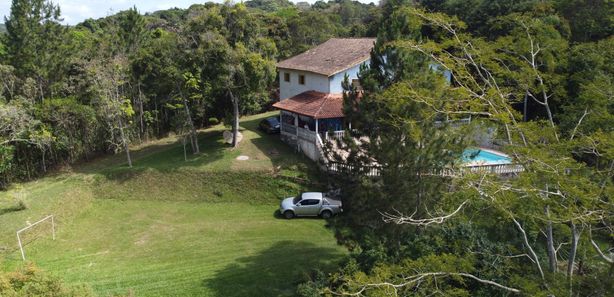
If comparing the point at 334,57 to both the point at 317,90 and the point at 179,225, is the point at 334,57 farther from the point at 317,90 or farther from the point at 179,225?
the point at 179,225

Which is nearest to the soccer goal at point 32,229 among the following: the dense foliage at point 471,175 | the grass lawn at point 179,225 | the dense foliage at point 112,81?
the grass lawn at point 179,225

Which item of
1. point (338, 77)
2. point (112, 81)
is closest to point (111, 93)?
point (112, 81)

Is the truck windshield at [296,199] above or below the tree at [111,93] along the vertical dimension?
below

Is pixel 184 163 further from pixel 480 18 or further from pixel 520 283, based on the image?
pixel 480 18

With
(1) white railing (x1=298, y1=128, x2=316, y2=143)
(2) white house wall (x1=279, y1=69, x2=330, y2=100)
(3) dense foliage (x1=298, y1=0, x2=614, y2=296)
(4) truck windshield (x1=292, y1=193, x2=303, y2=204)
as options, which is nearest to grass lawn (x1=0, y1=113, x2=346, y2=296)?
(4) truck windshield (x1=292, y1=193, x2=303, y2=204)

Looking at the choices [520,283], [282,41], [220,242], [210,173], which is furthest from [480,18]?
[520,283]

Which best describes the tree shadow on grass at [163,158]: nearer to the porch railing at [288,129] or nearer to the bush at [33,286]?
the porch railing at [288,129]

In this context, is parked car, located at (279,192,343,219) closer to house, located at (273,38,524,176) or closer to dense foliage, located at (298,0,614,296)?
house, located at (273,38,524,176)
